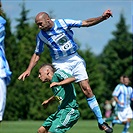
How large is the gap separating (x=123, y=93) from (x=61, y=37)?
10850mm

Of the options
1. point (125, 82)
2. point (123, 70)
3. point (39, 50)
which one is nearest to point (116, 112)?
point (125, 82)

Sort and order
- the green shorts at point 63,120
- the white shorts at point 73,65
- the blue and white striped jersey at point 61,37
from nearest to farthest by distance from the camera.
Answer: the green shorts at point 63,120 → the blue and white striped jersey at point 61,37 → the white shorts at point 73,65

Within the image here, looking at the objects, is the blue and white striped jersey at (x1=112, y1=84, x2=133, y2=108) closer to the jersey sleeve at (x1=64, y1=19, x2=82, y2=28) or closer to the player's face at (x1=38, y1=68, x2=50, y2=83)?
the jersey sleeve at (x1=64, y1=19, x2=82, y2=28)

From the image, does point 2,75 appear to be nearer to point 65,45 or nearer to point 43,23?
point 43,23

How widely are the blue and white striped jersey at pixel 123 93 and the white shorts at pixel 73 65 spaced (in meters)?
10.0

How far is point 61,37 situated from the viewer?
34.4 ft

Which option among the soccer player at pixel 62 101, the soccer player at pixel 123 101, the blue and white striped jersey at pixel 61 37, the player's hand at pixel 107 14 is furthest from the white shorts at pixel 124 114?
the soccer player at pixel 62 101

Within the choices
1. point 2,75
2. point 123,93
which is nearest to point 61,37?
point 2,75

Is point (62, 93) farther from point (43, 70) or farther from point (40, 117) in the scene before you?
point (40, 117)

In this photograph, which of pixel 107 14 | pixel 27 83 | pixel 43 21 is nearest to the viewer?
pixel 107 14

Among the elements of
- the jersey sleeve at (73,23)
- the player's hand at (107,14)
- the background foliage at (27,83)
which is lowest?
the background foliage at (27,83)

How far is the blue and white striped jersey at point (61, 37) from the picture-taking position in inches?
411

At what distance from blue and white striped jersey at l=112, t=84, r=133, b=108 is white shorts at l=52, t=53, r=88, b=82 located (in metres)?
10.0

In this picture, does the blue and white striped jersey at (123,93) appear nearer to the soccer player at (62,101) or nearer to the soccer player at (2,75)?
the soccer player at (62,101)
